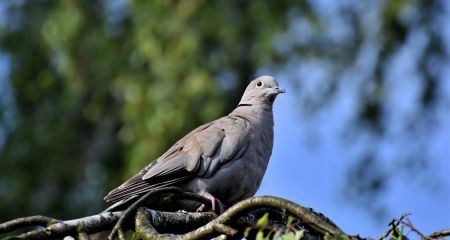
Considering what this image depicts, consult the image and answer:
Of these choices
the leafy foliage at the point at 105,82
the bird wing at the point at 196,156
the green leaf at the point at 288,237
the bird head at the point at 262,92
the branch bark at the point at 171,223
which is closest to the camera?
the green leaf at the point at 288,237

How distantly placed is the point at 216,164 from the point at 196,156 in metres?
0.13

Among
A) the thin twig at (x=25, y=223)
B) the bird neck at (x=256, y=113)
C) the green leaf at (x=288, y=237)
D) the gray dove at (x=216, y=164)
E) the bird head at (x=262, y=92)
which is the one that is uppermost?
the bird head at (x=262, y=92)

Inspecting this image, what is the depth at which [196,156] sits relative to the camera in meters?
5.73

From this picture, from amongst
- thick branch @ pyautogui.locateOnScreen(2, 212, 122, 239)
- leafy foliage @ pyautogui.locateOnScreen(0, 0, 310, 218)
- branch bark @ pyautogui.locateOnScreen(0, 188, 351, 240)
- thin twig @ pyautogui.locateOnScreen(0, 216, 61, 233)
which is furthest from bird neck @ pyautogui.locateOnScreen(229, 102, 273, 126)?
leafy foliage @ pyautogui.locateOnScreen(0, 0, 310, 218)

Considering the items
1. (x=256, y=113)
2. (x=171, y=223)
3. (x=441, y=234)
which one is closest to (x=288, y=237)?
(x=441, y=234)

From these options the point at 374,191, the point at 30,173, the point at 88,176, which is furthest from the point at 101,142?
the point at 374,191

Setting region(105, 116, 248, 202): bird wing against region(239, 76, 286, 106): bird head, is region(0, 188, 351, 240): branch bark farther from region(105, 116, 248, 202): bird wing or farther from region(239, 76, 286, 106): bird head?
region(239, 76, 286, 106): bird head

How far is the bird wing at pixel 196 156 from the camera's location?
5.59 meters

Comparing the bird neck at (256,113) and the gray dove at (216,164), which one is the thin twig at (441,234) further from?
the bird neck at (256,113)

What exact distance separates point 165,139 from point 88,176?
169 inches

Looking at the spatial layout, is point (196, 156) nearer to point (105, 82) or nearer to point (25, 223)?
point (25, 223)

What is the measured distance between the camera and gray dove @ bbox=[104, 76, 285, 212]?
5.62 m

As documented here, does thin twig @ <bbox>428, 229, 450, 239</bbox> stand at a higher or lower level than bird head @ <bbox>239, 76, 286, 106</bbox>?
lower

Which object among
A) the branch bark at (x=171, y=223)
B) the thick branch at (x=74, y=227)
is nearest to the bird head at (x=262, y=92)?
the branch bark at (x=171, y=223)
